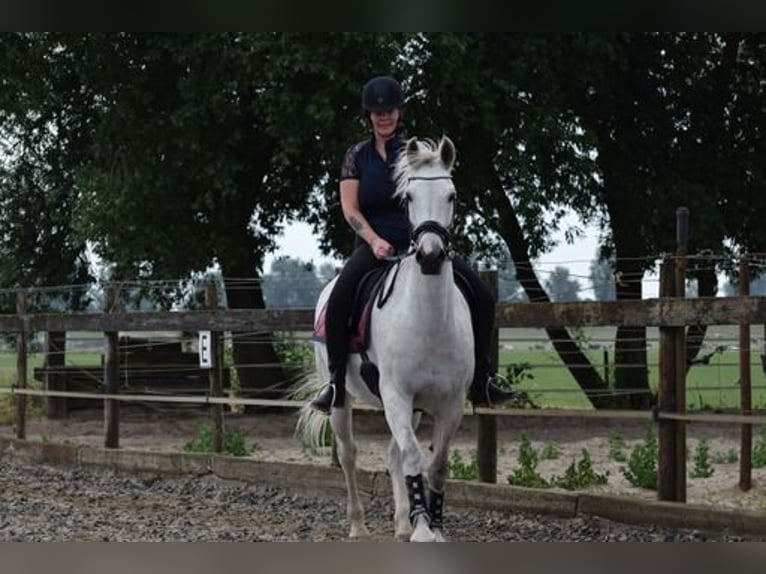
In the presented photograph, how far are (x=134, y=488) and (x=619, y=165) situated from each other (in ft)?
26.1

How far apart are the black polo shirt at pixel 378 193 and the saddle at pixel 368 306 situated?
155 millimetres

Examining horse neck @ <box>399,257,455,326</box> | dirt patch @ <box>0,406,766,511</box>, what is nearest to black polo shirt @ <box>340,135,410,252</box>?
horse neck @ <box>399,257,455,326</box>

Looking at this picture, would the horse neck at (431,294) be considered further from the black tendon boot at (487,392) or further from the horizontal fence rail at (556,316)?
the horizontal fence rail at (556,316)

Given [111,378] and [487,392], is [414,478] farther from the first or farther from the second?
[111,378]

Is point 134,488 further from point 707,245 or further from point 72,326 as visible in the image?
point 707,245

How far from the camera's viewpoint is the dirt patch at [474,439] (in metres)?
8.14

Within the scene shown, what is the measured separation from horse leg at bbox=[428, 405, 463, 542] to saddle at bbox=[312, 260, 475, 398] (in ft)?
1.34

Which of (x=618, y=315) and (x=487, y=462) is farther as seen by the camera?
(x=487, y=462)

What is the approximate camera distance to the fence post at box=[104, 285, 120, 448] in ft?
34.8

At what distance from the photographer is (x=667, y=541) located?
6172mm

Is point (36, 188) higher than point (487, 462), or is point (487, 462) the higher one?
point (36, 188)
